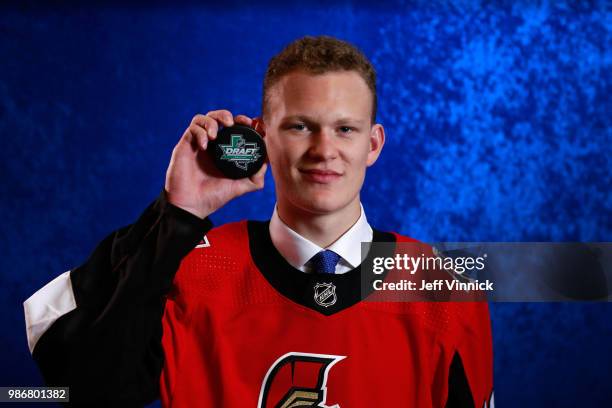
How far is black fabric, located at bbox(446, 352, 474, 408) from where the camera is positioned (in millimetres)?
1815

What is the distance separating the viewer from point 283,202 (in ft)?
6.10

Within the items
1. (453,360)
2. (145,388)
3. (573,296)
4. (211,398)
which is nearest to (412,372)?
(453,360)

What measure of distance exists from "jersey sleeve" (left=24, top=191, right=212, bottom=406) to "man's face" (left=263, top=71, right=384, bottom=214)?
26cm

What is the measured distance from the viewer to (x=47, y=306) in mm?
1634

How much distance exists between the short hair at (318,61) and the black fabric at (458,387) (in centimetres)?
67

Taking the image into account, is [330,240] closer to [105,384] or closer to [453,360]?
[453,360]

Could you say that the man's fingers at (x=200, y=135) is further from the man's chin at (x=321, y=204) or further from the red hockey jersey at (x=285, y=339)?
the man's chin at (x=321, y=204)

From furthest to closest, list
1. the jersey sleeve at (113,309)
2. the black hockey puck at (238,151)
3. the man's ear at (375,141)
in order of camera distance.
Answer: the man's ear at (375,141)
the black hockey puck at (238,151)
the jersey sleeve at (113,309)

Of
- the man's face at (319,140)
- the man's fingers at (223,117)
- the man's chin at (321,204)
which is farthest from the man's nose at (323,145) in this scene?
the man's fingers at (223,117)

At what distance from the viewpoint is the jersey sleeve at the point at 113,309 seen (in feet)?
5.11

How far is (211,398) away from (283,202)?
0.51m

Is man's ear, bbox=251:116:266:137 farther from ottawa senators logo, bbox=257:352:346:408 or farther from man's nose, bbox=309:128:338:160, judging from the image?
ottawa senators logo, bbox=257:352:346:408

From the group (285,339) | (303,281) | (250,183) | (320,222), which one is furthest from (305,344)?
(250,183)

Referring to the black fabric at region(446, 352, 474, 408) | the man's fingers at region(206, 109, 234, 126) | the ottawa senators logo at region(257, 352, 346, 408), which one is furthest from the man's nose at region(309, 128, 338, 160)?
the black fabric at region(446, 352, 474, 408)
